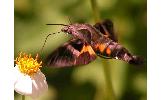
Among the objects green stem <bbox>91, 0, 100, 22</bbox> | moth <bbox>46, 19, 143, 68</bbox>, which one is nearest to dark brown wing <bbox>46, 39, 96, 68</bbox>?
moth <bbox>46, 19, 143, 68</bbox>

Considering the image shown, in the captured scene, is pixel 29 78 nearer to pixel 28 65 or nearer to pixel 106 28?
pixel 28 65

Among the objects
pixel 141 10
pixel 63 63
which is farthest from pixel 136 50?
pixel 63 63

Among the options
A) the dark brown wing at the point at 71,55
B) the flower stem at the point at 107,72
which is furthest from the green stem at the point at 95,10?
the dark brown wing at the point at 71,55

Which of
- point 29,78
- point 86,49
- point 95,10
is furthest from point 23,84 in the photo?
point 95,10

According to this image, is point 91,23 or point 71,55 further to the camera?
point 91,23

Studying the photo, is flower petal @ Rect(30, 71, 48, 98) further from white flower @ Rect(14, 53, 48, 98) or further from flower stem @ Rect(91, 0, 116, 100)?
flower stem @ Rect(91, 0, 116, 100)

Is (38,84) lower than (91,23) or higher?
lower

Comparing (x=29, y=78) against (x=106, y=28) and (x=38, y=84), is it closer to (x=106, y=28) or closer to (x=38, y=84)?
(x=38, y=84)
